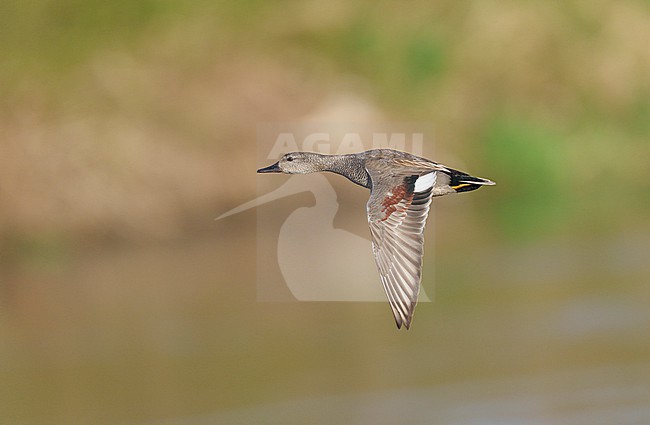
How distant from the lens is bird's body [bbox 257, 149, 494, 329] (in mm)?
5273

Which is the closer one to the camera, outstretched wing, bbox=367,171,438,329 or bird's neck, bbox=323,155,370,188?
outstretched wing, bbox=367,171,438,329

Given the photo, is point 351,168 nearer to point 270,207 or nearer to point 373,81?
point 270,207

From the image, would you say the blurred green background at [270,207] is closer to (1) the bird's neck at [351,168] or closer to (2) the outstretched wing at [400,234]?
(1) the bird's neck at [351,168]

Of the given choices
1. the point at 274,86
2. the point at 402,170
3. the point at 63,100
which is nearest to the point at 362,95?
the point at 274,86

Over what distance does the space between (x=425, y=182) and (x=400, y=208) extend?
0.26 meters

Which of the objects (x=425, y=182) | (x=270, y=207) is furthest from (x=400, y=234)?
(x=270, y=207)

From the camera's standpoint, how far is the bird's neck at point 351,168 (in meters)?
6.36

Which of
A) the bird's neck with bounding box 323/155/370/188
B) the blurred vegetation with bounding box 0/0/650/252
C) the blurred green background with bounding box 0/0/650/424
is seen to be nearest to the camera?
the bird's neck with bounding box 323/155/370/188

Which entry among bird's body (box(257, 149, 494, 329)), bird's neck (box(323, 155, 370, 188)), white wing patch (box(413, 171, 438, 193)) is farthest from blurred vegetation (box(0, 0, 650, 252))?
white wing patch (box(413, 171, 438, 193))

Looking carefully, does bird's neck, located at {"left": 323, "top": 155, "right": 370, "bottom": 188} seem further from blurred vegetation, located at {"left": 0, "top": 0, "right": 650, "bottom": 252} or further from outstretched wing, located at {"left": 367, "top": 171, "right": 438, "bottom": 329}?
blurred vegetation, located at {"left": 0, "top": 0, "right": 650, "bottom": 252}

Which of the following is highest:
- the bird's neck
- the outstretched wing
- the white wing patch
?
the bird's neck

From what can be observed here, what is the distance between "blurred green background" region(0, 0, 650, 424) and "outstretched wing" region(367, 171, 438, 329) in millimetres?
2923

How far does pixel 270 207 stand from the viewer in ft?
39.2

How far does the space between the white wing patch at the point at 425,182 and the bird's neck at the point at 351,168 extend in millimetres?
450
